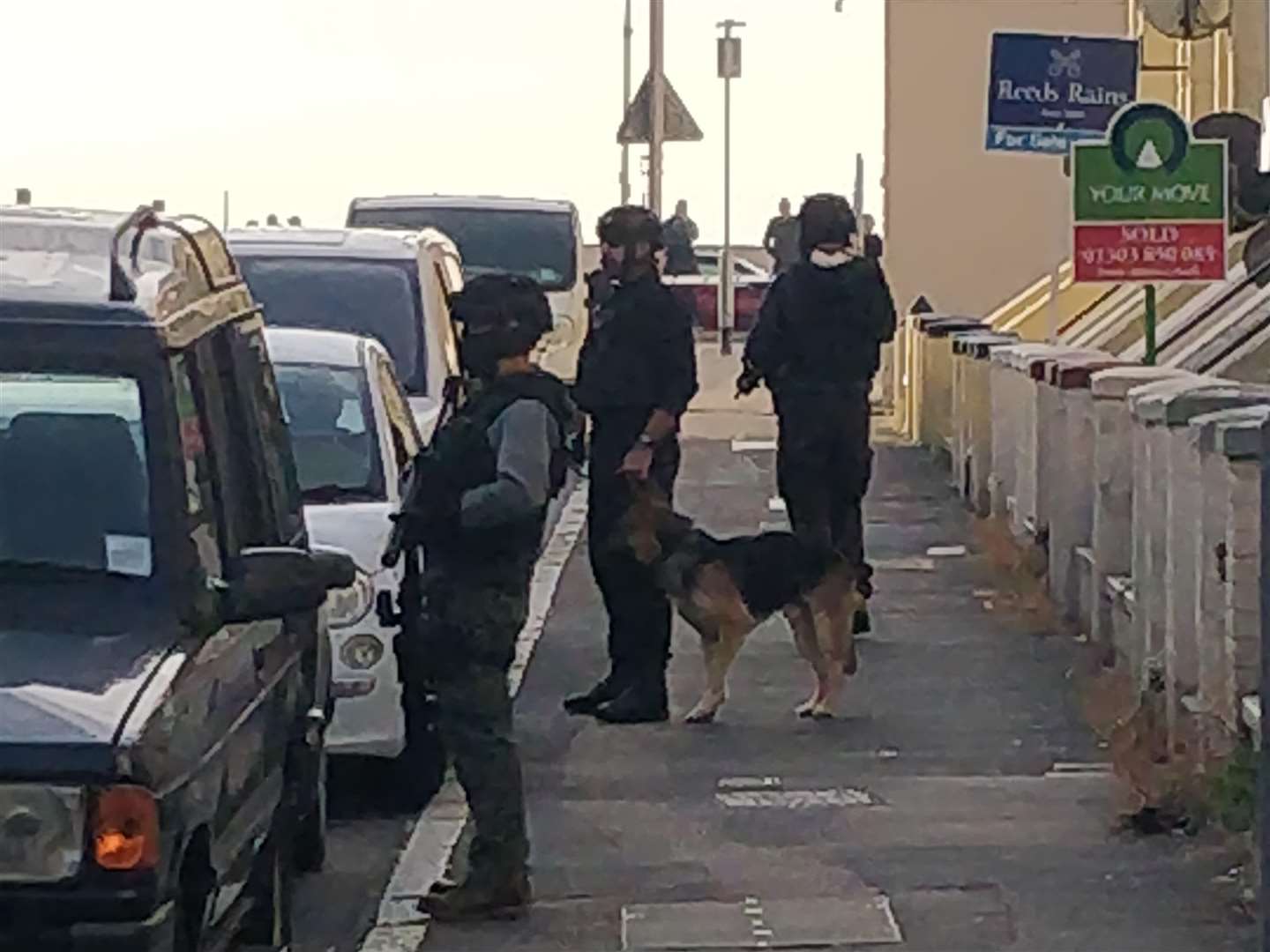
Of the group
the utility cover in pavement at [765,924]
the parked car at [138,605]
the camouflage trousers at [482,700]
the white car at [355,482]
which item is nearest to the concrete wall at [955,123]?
the white car at [355,482]

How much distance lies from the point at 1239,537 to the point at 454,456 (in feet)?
7.95

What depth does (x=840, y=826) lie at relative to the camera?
10484 millimetres

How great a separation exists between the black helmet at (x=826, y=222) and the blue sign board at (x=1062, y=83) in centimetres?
577

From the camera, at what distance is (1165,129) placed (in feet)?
53.5

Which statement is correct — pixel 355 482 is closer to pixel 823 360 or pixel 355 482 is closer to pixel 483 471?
pixel 483 471

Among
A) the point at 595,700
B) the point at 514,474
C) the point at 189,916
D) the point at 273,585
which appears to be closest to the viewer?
the point at 189,916

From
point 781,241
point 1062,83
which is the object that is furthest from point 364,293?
point 781,241

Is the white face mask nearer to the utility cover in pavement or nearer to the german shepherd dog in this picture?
the german shepherd dog

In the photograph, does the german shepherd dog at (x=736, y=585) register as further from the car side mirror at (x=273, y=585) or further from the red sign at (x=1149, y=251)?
the car side mirror at (x=273, y=585)

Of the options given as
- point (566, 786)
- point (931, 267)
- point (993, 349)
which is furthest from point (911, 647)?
point (931, 267)

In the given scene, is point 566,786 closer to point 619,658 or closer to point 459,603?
point 619,658

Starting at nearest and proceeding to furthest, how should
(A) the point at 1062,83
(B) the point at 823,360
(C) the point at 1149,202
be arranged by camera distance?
(B) the point at 823,360 → (C) the point at 1149,202 → (A) the point at 1062,83

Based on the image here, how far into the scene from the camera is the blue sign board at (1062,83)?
19328 mm

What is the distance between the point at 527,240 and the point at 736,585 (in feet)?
51.7
